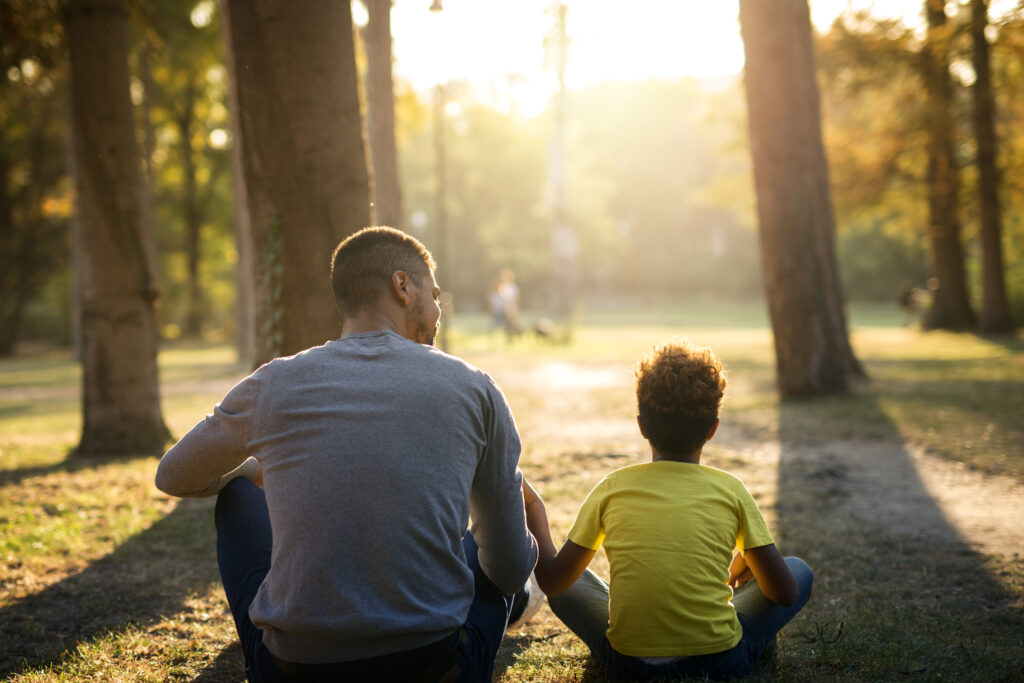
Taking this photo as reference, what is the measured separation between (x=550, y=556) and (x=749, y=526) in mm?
681

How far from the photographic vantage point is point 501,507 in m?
2.49

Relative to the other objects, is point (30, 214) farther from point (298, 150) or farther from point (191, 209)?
point (298, 150)

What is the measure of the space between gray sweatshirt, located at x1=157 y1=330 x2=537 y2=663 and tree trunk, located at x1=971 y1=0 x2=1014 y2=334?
63.5 ft

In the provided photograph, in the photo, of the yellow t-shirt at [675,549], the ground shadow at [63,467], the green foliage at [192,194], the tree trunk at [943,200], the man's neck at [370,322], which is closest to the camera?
the man's neck at [370,322]

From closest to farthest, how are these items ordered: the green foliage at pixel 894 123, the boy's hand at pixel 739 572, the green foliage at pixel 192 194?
the boy's hand at pixel 739 572
the green foliage at pixel 894 123
the green foliage at pixel 192 194

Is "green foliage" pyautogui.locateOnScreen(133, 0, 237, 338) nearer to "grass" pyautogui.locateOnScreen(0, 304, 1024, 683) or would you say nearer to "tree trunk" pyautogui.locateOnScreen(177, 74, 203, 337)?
"tree trunk" pyautogui.locateOnScreen(177, 74, 203, 337)

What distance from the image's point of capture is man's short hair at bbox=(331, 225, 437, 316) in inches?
97.5

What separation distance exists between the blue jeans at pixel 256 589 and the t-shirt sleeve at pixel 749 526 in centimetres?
79

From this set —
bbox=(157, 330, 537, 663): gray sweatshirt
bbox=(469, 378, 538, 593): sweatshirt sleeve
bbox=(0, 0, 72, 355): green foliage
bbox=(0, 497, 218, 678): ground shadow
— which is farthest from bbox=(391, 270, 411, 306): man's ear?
bbox=(0, 0, 72, 355): green foliage

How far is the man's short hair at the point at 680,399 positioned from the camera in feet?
9.31

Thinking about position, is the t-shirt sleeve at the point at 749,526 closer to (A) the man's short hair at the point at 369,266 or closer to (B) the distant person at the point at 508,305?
(A) the man's short hair at the point at 369,266

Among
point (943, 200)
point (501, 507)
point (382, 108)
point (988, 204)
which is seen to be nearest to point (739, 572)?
point (501, 507)

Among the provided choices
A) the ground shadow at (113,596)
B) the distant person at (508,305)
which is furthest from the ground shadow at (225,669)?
the distant person at (508,305)

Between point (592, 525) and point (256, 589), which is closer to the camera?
point (256, 589)
